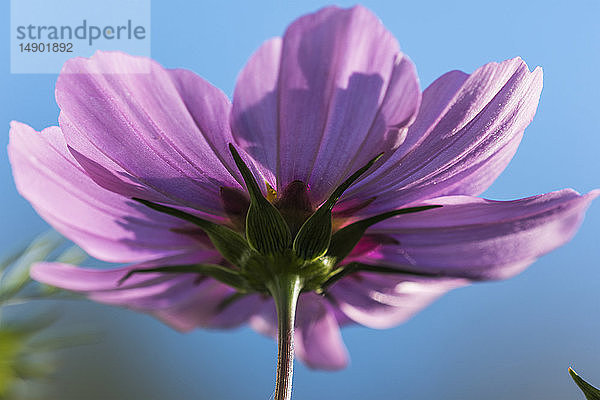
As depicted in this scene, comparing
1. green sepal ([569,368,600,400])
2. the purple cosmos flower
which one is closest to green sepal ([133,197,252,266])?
the purple cosmos flower

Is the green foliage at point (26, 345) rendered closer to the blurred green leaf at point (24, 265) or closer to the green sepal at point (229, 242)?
the blurred green leaf at point (24, 265)

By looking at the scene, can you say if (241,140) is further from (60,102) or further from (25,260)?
(25,260)

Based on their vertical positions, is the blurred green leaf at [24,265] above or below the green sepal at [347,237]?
below

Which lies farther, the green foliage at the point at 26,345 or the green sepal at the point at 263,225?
the green foliage at the point at 26,345

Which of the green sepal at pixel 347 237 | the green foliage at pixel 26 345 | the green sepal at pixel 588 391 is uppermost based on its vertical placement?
the green sepal at pixel 347 237

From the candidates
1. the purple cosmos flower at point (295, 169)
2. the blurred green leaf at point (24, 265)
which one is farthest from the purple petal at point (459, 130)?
the blurred green leaf at point (24, 265)

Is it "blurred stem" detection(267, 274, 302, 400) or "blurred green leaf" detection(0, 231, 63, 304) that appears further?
"blurred green leaf" detection(0, 231, 63, 304)

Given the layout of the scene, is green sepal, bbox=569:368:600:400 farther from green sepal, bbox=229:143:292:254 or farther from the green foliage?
the green foliage

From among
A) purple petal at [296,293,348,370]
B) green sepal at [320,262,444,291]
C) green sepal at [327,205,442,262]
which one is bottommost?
purple petal at [296,293,348,370]

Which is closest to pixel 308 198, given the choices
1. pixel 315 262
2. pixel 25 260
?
pixel 315 262
